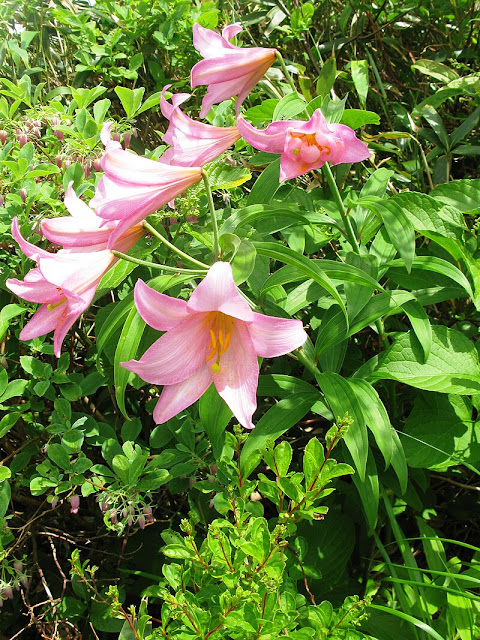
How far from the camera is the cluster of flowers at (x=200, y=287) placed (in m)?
0.94

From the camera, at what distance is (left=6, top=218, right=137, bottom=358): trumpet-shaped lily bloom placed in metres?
0.99

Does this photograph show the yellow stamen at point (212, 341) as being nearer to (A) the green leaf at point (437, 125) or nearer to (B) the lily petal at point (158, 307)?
(B) the lily petal at point (158, 307)

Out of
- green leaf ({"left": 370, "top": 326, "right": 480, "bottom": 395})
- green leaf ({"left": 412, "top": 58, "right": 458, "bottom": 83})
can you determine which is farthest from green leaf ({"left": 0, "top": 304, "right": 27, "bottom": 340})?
green leaf ({"left": 412, "top": 58, "right": 458, "bottom": 83})

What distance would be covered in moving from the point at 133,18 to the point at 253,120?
3.04 ft

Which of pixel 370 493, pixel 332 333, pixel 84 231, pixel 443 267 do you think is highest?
pixel 84 231

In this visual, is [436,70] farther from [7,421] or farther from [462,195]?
[7,421]

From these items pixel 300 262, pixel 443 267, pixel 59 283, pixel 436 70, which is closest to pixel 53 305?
pixel 59 283

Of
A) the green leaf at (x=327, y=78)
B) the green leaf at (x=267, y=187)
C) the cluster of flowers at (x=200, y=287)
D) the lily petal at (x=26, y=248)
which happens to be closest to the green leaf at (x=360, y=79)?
the green leaf at (x=327, y=78)

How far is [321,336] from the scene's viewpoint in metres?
1.30

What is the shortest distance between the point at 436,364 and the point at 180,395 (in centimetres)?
64

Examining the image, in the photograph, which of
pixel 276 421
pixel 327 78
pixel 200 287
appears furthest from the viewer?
pixel 327 78

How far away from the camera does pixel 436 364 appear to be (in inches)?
52.5

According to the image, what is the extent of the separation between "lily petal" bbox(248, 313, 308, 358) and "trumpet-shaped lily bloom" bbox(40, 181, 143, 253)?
0.94 feet

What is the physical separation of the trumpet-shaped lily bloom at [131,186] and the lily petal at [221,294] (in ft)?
0.69
